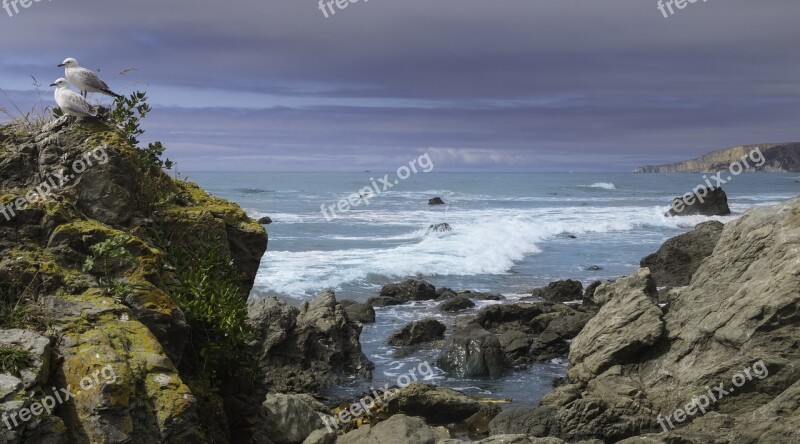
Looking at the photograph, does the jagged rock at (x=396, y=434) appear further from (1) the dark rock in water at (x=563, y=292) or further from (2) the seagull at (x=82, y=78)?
(1) the dark rock in water at (x=563, y=292)

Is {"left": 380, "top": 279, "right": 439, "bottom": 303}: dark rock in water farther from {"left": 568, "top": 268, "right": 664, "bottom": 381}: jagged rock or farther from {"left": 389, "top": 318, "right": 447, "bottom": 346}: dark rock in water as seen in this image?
{"left": 568, "top": 268, "right": 664, "bottom": 381}: jagged rock

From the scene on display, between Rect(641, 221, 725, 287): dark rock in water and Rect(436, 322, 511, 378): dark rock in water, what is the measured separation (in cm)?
938

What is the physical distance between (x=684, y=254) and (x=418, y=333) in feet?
34.9

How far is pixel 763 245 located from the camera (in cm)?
1297

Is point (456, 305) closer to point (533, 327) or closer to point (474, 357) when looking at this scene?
point (533, 327)

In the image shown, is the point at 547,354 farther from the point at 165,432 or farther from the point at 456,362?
the point at 165,432

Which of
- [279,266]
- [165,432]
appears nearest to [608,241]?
[279,266]

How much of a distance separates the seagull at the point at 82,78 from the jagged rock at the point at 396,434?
5.75 m

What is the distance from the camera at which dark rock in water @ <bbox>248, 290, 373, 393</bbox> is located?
1573cm

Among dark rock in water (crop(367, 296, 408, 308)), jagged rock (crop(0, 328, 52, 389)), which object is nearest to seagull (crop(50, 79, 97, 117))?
jagged rock (crop(0, 328, 52, 389))

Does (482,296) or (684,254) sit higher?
(684,254)

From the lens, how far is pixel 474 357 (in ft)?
54.7

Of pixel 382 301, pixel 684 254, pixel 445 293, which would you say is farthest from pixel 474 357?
pixel 684 254

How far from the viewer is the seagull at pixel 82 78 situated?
29.3 feet
